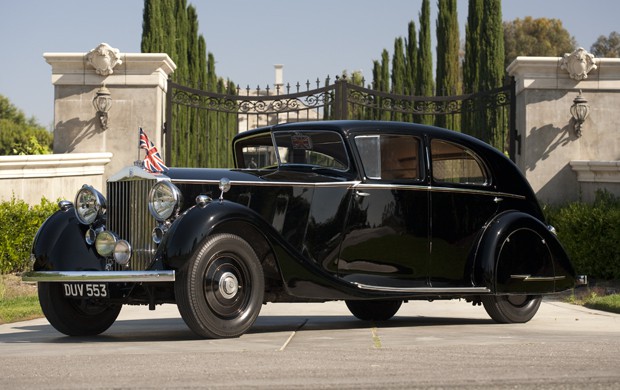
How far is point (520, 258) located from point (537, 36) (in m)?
62.2

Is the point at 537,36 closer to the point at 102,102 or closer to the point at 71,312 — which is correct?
the point at 102,102

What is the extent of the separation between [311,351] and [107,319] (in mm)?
2359

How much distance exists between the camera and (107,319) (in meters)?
7.47

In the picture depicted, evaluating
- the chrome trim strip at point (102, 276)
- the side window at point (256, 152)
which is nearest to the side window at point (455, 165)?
the side window at point (256, 152)

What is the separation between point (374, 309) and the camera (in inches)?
341

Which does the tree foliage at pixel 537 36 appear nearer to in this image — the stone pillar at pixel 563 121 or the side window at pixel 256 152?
the stone pillar at pixel 563 121

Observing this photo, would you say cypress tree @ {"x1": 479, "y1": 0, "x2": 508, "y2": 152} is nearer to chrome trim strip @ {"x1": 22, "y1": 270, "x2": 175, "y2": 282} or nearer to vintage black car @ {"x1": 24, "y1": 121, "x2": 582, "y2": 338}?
vintage black car @ {"x1": 24, "y1": 121, "x2": 582, "y2": 338}

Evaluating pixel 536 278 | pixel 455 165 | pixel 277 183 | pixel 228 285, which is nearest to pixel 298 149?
pixel 277 183

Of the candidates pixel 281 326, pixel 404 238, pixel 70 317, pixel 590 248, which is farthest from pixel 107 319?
pixel 590 248

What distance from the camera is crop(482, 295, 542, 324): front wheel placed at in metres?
8.16

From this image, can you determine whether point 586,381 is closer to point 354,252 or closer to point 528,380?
point 528,380

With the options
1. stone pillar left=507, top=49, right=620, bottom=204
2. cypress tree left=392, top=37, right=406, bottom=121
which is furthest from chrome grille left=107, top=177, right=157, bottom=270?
cypress tree left=392, top=37, right=406, bottom=121

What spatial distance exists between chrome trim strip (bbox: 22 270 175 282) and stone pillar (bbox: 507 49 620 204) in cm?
1046

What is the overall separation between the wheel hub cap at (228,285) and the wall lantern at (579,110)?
10369 millimetres
